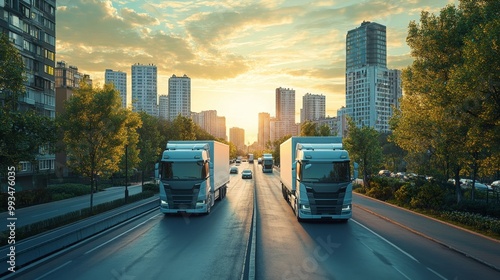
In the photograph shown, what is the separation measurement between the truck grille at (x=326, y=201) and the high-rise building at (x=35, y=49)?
136 feet

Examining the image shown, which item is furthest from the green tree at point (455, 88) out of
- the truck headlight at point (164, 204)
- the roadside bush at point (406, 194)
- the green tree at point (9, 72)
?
the green tree at point (9, 72)

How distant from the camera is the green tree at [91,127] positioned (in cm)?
2970

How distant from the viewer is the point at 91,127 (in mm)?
29953

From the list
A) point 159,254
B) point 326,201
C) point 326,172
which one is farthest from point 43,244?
point 326,172

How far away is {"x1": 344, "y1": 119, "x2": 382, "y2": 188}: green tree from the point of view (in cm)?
4378

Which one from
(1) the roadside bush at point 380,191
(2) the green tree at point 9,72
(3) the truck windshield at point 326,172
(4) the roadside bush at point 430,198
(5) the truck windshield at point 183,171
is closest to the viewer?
(2) the green tree at point 9,72

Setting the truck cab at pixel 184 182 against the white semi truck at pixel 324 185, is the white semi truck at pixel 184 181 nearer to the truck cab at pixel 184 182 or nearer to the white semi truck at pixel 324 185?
the truck cab at pixel 184 182

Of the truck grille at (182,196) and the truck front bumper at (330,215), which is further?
the truck grille at (182,196)

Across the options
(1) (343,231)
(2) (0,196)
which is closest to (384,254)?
(1) (343,231)

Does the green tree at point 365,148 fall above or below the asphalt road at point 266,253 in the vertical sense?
above

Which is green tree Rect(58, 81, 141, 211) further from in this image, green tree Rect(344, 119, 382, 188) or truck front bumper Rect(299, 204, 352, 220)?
green tree Rect(344, 119, 382, 188)

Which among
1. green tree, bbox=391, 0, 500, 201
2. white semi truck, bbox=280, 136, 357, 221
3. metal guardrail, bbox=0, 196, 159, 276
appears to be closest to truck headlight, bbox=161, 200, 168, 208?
metal guardrail, bbox=0, 196, 159, 276

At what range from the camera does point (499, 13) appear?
20.5 meters

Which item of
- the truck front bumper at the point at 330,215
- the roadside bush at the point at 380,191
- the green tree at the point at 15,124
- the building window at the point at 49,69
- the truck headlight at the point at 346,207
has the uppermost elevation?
the building window at the point at 49,69
